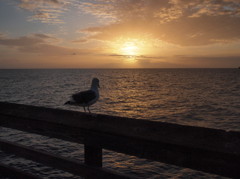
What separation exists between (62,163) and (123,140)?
84 cm

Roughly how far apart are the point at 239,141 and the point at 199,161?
1.06 ft

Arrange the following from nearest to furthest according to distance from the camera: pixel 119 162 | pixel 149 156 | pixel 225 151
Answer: pixel 225 151 → pixel 149 156 → pixel 119 162

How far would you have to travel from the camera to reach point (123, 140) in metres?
2.01

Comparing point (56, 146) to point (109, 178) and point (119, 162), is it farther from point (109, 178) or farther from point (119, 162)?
point (109, 178)

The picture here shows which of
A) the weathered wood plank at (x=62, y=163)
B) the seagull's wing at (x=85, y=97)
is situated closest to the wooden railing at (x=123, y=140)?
the weathered wood plank at (x=62, y=163)

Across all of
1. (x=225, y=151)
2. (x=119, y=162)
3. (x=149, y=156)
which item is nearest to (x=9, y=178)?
(x=149, y=156)

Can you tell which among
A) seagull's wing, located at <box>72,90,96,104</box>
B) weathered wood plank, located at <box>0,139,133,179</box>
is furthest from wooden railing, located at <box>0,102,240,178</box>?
seagull's wing, located at <box>72,90,96,104</box>

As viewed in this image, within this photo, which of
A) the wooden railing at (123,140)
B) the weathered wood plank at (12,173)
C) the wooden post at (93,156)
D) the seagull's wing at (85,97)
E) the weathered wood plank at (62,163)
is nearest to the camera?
the wooden railing at (123,140)

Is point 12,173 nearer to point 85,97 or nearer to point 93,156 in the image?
point 93,156

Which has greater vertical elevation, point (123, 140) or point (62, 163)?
point (123, 140)

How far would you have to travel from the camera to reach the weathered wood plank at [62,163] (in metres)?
2.09

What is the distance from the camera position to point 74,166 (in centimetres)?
229

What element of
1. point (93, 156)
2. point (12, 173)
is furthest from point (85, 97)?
point (93, 156)

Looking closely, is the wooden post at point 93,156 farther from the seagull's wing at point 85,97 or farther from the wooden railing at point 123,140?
A: the seagull's wing at point 85,97
